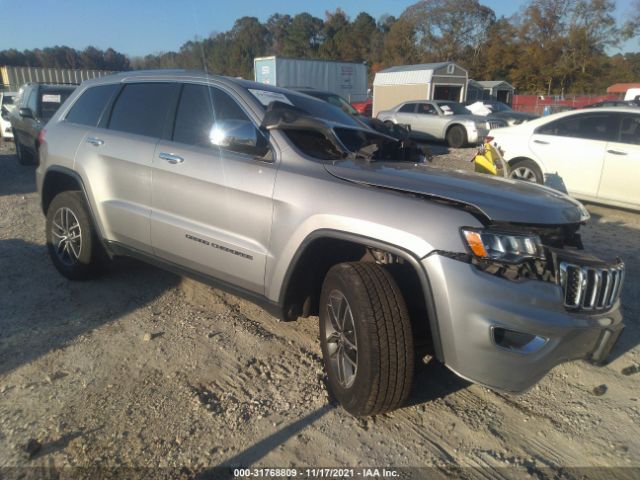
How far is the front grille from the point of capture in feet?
7.97

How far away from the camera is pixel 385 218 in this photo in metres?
2.53

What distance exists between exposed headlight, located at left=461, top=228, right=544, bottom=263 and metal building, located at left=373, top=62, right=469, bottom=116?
27.2 metres

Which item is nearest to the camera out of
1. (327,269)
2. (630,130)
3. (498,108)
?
(327,269)

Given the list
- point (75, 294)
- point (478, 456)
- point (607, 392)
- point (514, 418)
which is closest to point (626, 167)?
point (607, 392)

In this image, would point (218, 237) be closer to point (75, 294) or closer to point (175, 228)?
point (175, 228)

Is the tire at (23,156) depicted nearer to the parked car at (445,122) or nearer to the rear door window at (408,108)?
the parked car at (445,122)

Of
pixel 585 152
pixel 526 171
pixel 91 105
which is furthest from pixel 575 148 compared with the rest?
pixel 91 105

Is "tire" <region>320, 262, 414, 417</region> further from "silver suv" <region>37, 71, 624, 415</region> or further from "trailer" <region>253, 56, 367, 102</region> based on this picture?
"trailer" <region>253, 56, 367, 102</region>

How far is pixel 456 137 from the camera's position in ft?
51.8

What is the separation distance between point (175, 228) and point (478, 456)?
7.72 feet

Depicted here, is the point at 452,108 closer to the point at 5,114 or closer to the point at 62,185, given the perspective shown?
the point at 5,114

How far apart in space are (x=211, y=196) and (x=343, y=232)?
1061mm

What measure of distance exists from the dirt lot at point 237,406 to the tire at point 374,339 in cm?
19

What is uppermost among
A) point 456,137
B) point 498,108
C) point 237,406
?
point 498,108
